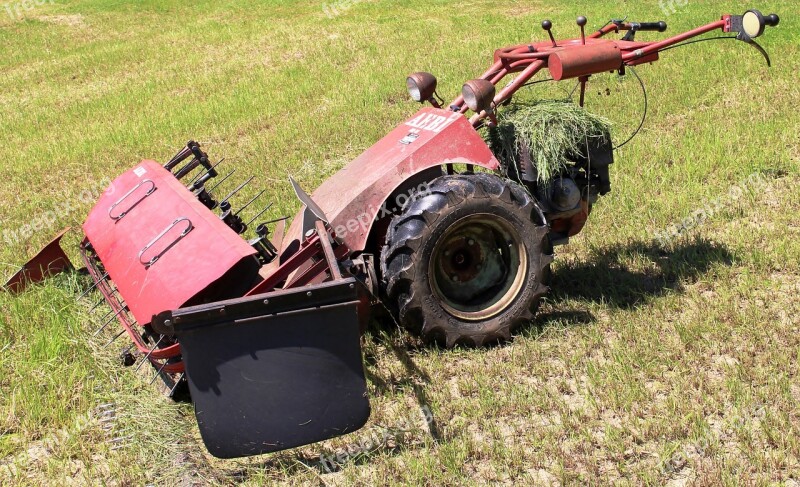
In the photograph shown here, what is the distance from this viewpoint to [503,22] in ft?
55.3

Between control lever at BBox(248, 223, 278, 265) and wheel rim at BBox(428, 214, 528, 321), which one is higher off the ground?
control lever at BBox(248, 223, 278, 265)

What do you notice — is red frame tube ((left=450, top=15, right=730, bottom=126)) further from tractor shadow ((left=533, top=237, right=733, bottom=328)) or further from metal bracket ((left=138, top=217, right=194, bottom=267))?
metal bracket ((left=138, top=217, right=194, bottom=267))

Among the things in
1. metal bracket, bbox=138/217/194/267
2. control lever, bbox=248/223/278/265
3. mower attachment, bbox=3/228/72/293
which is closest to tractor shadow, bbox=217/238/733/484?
control lever, bbox=248/223/278/265

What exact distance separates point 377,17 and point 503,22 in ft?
10.8

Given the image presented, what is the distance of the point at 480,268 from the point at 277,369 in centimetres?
170

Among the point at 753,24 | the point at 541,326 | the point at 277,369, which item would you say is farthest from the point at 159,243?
the point at 753,24

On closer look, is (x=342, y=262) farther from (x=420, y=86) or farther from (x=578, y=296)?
(x=578, y=296)

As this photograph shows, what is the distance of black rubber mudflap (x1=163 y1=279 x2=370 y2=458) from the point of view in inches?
150

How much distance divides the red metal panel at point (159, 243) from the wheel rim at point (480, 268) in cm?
120

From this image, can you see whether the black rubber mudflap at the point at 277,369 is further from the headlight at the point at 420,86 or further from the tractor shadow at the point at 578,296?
the headlight at the point at 420,86

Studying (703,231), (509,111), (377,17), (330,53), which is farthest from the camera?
(377,17)

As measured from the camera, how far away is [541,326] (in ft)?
17.3

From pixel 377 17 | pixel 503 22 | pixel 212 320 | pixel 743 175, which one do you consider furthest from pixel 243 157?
pixel 377 17

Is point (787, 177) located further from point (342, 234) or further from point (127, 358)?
point (127, 358)
